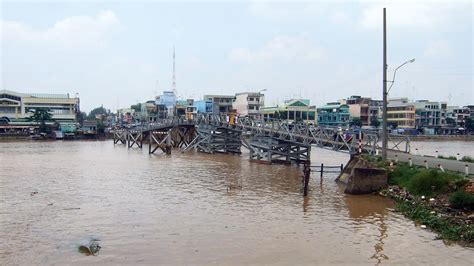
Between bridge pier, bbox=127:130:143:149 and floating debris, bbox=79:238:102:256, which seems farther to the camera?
bridge pier, bbox=127:130:143:149

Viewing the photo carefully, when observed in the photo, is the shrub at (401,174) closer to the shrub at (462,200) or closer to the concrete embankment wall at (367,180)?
the concrete embankment wall at (367,180)

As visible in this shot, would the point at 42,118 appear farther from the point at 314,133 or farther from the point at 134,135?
the point at 314,133

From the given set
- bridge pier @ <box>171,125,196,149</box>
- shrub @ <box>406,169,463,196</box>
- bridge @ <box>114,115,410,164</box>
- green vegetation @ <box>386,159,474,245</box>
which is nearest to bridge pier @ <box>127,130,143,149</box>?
bridge @ <box>114,115,410,164</box>

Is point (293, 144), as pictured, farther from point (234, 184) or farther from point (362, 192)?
point (362, 192)

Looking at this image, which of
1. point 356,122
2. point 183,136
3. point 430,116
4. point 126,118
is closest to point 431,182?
point 183,136

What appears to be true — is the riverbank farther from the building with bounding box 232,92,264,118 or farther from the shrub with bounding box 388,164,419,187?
the shrub with bounding box 388,164,419,187

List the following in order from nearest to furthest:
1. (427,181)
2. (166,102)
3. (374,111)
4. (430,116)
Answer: (427,181)
(374,111)
(430,116)
(166,102)

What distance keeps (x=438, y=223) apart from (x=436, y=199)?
2420 millimetres

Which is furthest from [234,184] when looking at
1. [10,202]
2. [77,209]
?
[10,202]

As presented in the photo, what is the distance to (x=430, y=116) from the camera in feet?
368

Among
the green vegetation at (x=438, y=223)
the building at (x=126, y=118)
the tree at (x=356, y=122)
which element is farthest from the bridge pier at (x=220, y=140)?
the building at (x=126, y=118)

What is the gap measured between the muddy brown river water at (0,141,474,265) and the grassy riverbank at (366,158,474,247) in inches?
21.2

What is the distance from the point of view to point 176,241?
577 inches

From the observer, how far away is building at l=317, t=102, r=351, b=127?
10175 cm
